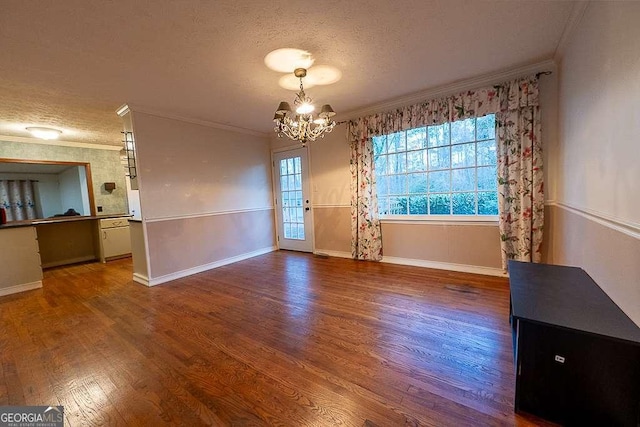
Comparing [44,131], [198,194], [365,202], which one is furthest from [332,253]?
A: [44,131]

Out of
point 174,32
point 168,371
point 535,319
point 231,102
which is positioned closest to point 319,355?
point 168,371

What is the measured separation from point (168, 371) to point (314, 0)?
263 centimetres

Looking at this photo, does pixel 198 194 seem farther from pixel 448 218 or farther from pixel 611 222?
pixel 611 222

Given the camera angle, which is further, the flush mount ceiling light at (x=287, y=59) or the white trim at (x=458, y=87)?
the white trim at (x=458, y=87)

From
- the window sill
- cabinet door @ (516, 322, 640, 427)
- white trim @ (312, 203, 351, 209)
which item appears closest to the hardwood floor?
A: cabinet door @ (516, 322, 640, 427)

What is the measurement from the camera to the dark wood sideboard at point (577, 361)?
3.56ft

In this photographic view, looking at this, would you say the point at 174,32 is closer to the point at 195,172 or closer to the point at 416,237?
the point at 195,172

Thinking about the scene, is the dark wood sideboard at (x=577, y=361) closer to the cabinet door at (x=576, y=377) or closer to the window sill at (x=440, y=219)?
the cabinet door at (x=576, y=377)

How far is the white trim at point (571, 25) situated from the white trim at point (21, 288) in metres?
6.53

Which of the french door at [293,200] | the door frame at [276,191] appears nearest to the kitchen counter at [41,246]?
the door frame at [276,191]

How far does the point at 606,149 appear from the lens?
1.47 meters

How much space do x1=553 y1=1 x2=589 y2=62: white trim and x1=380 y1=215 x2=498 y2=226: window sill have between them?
1739 mm

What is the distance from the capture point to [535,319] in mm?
1208

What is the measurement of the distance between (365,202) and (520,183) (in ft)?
6.32
